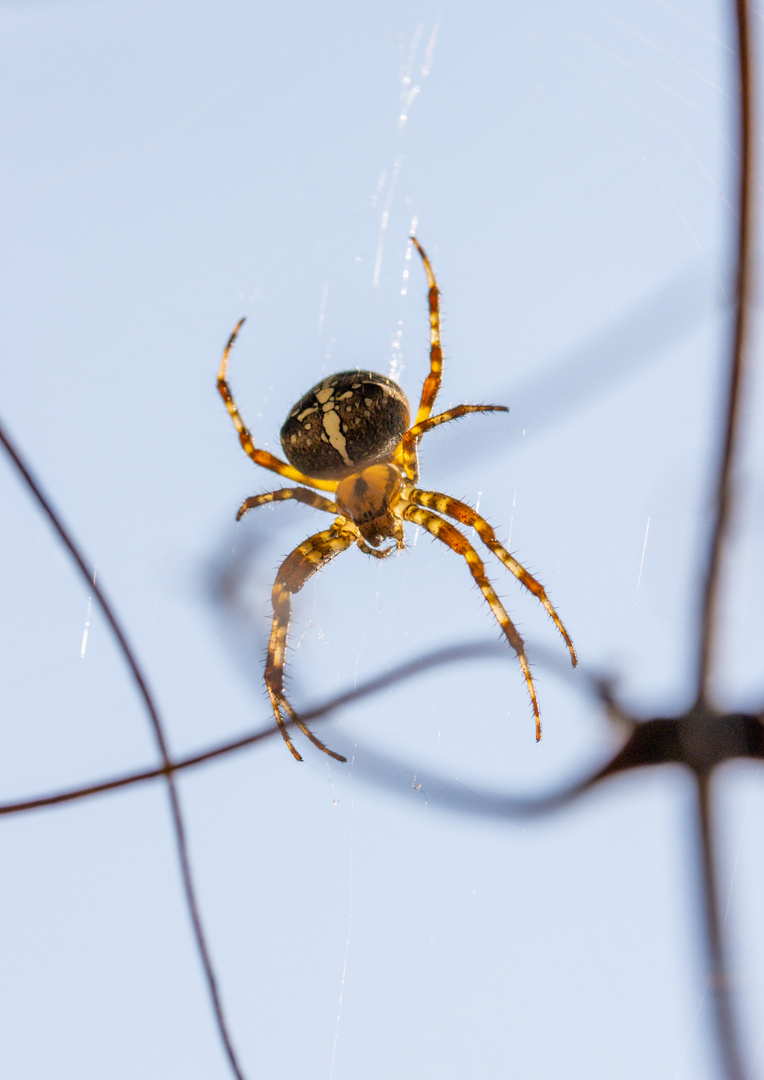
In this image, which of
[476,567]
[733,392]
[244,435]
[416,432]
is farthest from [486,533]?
[733,392]

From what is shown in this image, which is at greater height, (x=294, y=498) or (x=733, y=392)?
(x=294, y=498)

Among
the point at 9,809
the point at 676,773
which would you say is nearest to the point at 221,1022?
the point at 9,809

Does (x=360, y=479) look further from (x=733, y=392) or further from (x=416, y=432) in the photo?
(x=733, y=392)

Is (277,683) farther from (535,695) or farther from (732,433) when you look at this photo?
(732,433)

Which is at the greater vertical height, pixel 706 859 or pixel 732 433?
pixel 732 433

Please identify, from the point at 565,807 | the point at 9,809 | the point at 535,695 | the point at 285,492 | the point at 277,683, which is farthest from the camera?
the point at 285,492

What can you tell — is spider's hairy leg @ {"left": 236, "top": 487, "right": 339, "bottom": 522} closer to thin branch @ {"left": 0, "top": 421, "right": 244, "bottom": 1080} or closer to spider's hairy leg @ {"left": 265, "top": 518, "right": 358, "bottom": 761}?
spider's hairy leg @ {"left": 265, "top": 518, "right": 358, "bottom": 761}

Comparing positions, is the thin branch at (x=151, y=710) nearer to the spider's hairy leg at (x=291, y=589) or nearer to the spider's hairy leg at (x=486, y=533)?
the spider's hairy leg at (x=291, y=589)
